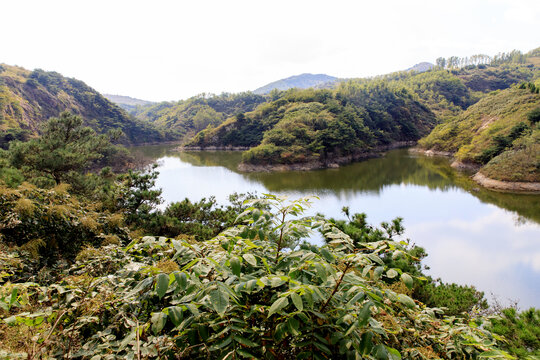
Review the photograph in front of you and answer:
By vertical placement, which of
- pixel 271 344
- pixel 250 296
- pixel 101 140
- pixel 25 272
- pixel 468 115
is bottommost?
pixel 25 272

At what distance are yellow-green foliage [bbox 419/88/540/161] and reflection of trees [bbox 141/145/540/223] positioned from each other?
2339mm

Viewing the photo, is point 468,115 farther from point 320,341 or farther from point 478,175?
point 320,341

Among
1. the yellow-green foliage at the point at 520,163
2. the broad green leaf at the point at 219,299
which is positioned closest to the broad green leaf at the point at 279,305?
the broad green leaf at the point at 219,299

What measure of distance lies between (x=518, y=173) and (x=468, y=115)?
19.5 meters

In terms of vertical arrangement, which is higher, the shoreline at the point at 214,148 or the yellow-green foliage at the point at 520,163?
the shoreline at the point at 214,148

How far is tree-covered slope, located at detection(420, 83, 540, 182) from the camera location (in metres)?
16.6

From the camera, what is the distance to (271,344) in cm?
110

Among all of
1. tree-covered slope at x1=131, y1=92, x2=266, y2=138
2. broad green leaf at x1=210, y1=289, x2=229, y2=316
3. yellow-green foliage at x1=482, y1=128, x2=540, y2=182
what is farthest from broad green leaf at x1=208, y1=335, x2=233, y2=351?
tree-covered slope at x1=131, y1=92, x2=266, y2=138

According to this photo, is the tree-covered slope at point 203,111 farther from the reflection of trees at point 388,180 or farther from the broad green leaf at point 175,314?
the broad green leaf at point 175,314

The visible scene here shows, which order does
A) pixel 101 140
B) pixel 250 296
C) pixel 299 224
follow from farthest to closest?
pixel 101 140 < pixel 299 224 < pixel 250 296

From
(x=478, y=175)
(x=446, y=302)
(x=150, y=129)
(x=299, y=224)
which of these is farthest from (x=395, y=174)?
(x=150, y=129)

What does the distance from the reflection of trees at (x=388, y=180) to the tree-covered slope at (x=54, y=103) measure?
28.7m

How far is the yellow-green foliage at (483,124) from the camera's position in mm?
22625

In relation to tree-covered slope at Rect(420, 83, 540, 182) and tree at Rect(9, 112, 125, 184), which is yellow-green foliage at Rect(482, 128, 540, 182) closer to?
tree-covered slope at Rect(420, 83, 540, 182)
